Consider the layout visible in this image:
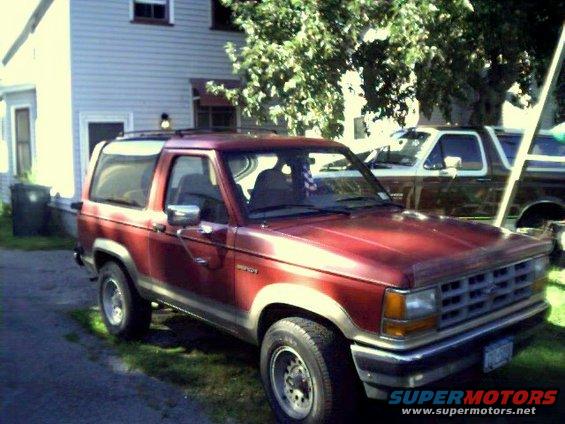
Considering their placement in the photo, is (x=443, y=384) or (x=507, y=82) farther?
(x=507, y=82)

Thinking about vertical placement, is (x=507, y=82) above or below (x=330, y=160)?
above

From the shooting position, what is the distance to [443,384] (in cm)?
374

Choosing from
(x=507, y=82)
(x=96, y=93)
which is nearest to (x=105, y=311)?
(x=96, y=93)

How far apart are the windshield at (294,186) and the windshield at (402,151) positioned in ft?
11.4

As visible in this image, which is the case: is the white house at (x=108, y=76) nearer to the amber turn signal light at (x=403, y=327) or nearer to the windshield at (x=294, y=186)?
the windshield at (x=294, y=186)

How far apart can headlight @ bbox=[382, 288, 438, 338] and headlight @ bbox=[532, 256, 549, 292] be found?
124 centimetres

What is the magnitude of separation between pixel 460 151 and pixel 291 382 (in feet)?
18.1

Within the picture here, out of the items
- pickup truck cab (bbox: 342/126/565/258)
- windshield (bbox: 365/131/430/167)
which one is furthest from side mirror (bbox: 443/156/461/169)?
windshield (bbox: 365/131/430/167)

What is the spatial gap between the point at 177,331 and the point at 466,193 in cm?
440

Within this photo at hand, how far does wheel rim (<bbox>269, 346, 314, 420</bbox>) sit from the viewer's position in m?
3.96

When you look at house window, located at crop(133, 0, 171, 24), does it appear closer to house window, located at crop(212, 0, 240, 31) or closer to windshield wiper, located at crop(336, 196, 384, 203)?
house window, located at crop(212, 0, 240, 31)

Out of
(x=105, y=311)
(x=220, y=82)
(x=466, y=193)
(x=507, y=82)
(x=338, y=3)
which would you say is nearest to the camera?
(x=105, y=311)

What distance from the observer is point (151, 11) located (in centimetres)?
1286

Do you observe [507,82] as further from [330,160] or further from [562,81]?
[330,160]
